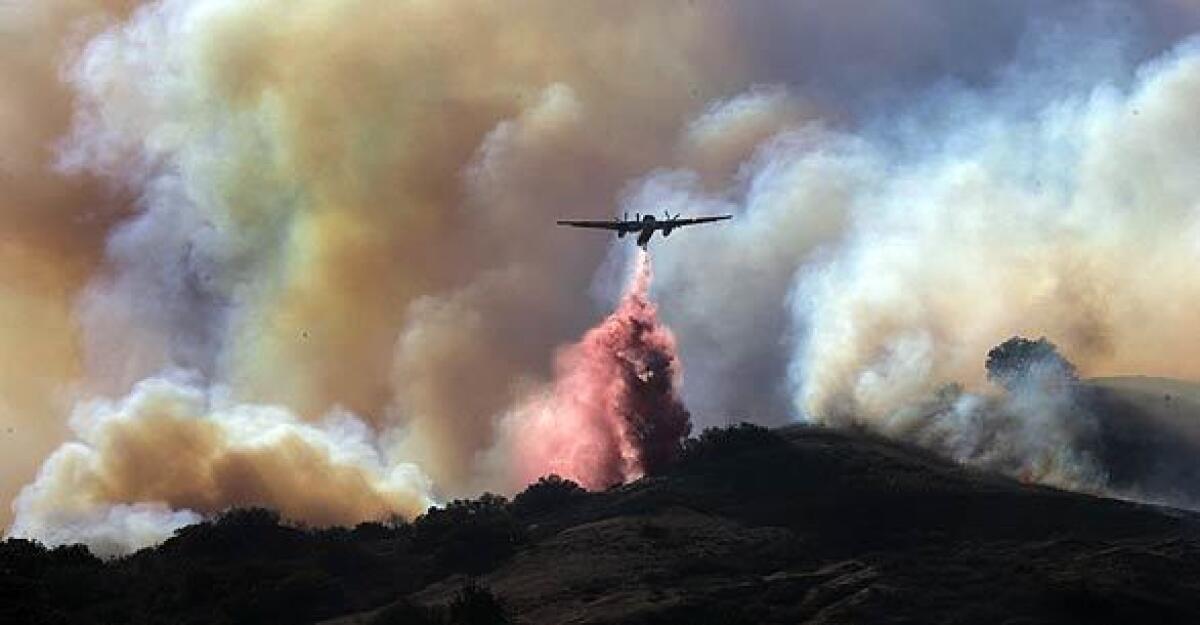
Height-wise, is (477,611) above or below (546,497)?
below

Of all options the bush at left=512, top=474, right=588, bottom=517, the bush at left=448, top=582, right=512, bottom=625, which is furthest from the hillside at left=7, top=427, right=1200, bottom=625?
the bush at left=448, top=582, right=512, bottom=625

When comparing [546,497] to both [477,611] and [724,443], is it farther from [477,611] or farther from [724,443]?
[477,611]

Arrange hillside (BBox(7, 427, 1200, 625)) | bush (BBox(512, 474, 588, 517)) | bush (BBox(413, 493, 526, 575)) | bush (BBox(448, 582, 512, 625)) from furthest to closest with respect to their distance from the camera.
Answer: bush (BBox(512, 474, 588, 517)) → bush (BBox(413, 493, 526, 575)) → hillside (BBox(7, 427, 1200, 625)) → bush (BBox(448, 582, 512, 625))

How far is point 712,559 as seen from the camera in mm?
138250

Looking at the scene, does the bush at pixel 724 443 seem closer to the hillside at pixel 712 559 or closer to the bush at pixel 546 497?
the hillside at pixel 712 559

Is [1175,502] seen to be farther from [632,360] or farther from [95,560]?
[95,560]

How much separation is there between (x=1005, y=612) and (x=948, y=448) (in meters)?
68.1

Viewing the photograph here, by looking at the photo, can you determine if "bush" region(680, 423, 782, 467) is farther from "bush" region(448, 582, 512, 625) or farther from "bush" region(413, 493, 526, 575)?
"bush" region(448, 582, 512, 625)

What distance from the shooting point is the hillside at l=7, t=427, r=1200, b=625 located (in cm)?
12238

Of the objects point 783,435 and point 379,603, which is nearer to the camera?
point 379,603

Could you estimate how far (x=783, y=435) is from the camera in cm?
18750

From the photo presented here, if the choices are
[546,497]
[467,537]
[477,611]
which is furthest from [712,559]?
[546,497]

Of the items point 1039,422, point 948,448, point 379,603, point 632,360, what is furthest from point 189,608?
point 1039,422

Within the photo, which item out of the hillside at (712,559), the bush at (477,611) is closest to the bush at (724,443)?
the hillside at (712,559)
